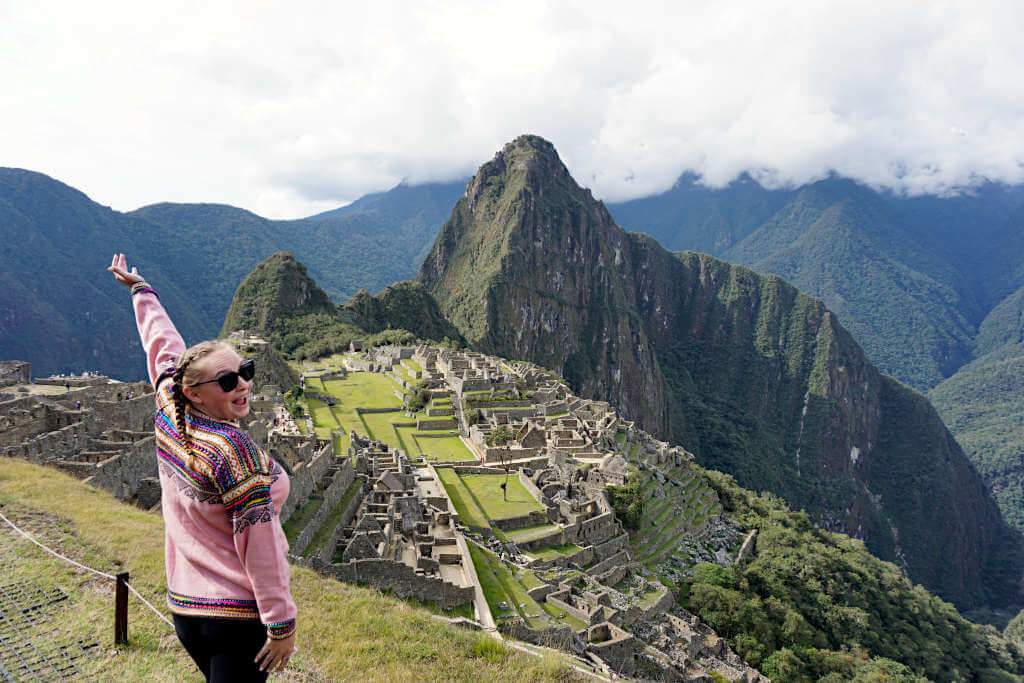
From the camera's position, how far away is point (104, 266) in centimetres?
9106

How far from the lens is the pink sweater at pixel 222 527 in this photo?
8.59 feet

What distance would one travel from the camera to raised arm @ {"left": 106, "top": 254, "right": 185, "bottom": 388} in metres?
3.40

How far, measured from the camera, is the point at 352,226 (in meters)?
181

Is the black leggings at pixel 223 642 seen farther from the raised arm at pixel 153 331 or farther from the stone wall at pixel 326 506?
the stone wall at pixel 326 506

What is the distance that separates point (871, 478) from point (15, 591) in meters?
177

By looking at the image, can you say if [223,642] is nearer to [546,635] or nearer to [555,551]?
[546,635]

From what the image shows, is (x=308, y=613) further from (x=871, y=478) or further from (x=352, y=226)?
(x=352, y=226)

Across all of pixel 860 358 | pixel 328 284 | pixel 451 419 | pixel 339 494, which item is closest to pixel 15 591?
pixel 339 494

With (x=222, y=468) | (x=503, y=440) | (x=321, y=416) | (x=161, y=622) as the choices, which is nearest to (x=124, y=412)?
(x=161, y=622)

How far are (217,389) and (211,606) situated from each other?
106 cm

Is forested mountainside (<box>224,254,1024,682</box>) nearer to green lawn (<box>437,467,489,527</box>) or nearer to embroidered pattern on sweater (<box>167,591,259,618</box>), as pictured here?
green lawn (<box>437,467,489,527</box>)

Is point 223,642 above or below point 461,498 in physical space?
above

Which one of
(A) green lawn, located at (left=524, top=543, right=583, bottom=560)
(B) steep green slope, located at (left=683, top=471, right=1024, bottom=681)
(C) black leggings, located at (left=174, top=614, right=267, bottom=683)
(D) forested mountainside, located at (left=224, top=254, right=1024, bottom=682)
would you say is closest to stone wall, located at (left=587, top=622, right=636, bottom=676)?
(A) green lawn, located at (left=524, top=543, right=583, bottom=560)

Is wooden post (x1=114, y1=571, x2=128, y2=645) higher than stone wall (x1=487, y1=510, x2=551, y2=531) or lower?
higher
